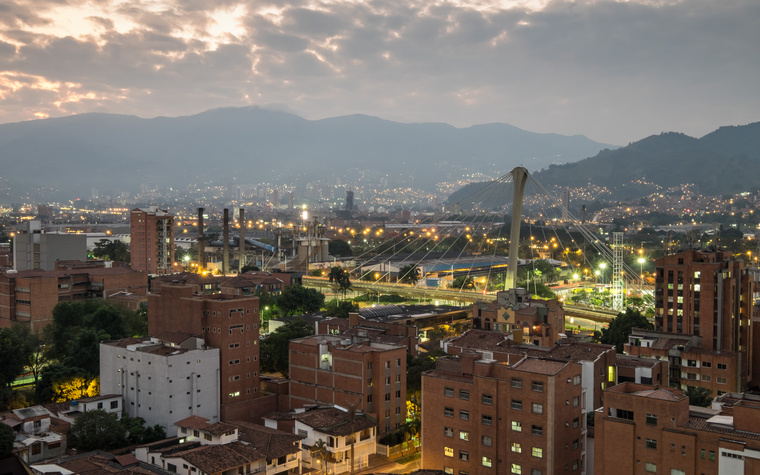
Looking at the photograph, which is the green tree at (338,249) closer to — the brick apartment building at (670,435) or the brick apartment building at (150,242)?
the brick apartment building at (150,242)

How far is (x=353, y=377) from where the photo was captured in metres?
13.6

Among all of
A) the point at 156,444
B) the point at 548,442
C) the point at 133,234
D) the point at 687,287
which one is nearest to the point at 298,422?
the point at 156,444

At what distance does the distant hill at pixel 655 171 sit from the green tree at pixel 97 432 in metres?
120

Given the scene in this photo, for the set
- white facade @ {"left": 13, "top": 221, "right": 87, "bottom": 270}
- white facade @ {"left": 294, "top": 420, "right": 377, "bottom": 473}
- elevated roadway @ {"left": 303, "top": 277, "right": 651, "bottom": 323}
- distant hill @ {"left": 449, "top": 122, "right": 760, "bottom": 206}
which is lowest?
white facade @ {"left": 294, "top": 420, "right": 377, "bottom": 473}

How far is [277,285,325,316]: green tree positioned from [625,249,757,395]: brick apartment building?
38.1 ft

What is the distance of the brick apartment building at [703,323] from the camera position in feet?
50.8

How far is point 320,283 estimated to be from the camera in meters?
32.5

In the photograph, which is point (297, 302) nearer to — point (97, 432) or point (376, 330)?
point (376, 330)

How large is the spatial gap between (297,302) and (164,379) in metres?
11.7

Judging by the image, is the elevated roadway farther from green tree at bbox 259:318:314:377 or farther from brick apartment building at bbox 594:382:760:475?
brick apartment building at bbox 594:382:760:475

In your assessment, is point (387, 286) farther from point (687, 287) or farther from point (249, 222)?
point (249, 222)

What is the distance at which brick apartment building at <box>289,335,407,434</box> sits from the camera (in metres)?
Result: 13.6

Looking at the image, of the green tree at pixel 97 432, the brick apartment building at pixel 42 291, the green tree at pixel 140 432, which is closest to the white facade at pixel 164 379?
the green tree at pixel 140 432

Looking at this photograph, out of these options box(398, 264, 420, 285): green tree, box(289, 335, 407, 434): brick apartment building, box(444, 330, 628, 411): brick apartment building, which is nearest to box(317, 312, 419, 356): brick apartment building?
box(289, 335, 407, 434): brick apartment building
